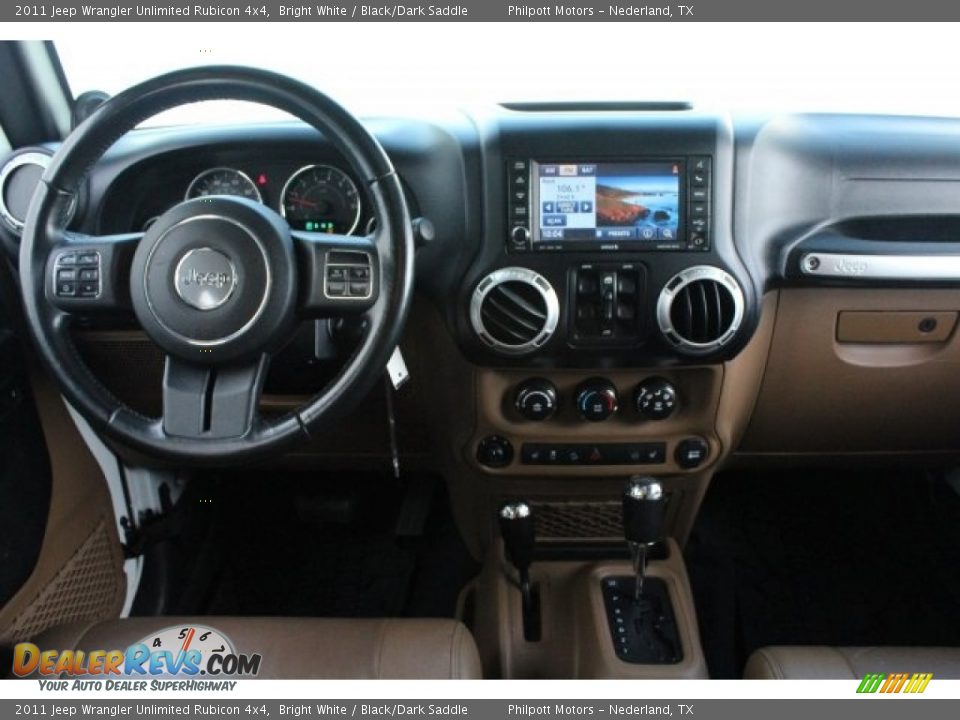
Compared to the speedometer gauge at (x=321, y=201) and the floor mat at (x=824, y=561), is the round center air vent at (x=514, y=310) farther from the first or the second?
the floor mat at (x=824, y=561)

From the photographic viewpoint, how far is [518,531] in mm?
1368

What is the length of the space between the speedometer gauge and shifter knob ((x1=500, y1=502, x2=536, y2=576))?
56 centimetres

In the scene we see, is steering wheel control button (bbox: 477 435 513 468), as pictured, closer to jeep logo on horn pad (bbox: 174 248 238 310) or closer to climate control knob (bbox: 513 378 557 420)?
climate control knob (bbox: 513 378 557 420)

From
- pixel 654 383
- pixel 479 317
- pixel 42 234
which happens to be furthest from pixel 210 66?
pixel 654 383

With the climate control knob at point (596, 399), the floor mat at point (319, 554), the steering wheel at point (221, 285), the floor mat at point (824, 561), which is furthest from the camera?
the floor mat at point (319, 554)

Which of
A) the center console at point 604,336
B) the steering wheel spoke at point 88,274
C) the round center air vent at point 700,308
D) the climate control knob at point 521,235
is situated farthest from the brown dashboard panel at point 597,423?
the steering wheel spoke at point 88,274

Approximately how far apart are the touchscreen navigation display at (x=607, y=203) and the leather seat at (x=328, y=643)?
650 millimetres

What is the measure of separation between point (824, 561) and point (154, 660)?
155 centimetres

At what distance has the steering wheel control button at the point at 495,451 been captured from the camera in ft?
4.78

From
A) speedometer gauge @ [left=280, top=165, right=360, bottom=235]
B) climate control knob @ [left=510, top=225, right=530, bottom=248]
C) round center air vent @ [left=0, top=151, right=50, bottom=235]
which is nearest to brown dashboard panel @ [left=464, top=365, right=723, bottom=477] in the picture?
climate control knob @ [left=510, top=225, right=530, bottom=248]

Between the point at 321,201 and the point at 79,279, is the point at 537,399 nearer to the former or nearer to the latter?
the point at 321,201

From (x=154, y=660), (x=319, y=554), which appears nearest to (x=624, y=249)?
(x=154, y=660)

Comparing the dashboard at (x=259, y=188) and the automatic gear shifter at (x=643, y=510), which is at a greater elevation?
the dashboard at (x=259, y=188)

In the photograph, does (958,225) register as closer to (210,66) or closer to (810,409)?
(810,409)
